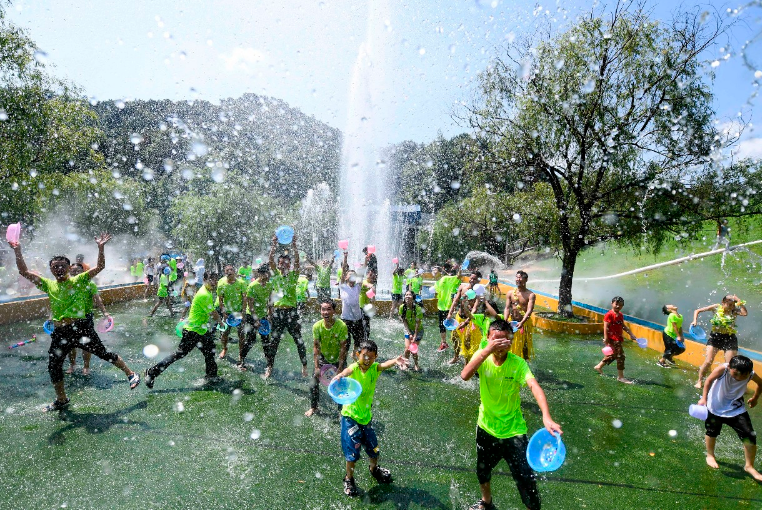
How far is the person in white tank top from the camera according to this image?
427cm

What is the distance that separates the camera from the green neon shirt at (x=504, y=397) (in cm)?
333

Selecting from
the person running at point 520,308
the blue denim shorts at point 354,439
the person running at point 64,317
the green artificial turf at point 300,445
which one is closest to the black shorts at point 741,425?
the green artificial turf at point 300,445

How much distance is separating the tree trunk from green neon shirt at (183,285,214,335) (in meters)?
10.7

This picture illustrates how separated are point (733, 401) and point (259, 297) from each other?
6.17m

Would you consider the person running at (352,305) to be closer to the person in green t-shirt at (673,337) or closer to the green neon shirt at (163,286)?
the person in green t-shirt at (673,337)

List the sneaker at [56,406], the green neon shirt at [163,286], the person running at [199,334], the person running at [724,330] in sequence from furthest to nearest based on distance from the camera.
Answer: the green neon shirt at [163,286]
the person running at [724,330]
the person running at [199,334]
the sneaker at [56,406]

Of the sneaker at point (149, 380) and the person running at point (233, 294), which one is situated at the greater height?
the person running at point (233, 294)

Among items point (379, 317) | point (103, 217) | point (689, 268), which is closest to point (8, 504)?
point (379, 317)

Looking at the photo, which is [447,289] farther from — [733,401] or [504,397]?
[504,397]

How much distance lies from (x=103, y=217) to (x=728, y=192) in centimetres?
2965

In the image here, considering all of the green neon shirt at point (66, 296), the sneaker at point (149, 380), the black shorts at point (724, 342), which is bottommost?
the sneaker at point (149, 380)

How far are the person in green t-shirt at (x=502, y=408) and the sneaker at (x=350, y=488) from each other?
1062 millimetres

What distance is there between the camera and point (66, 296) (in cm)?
553

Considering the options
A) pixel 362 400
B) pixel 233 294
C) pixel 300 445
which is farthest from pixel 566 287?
pixel 362 400
